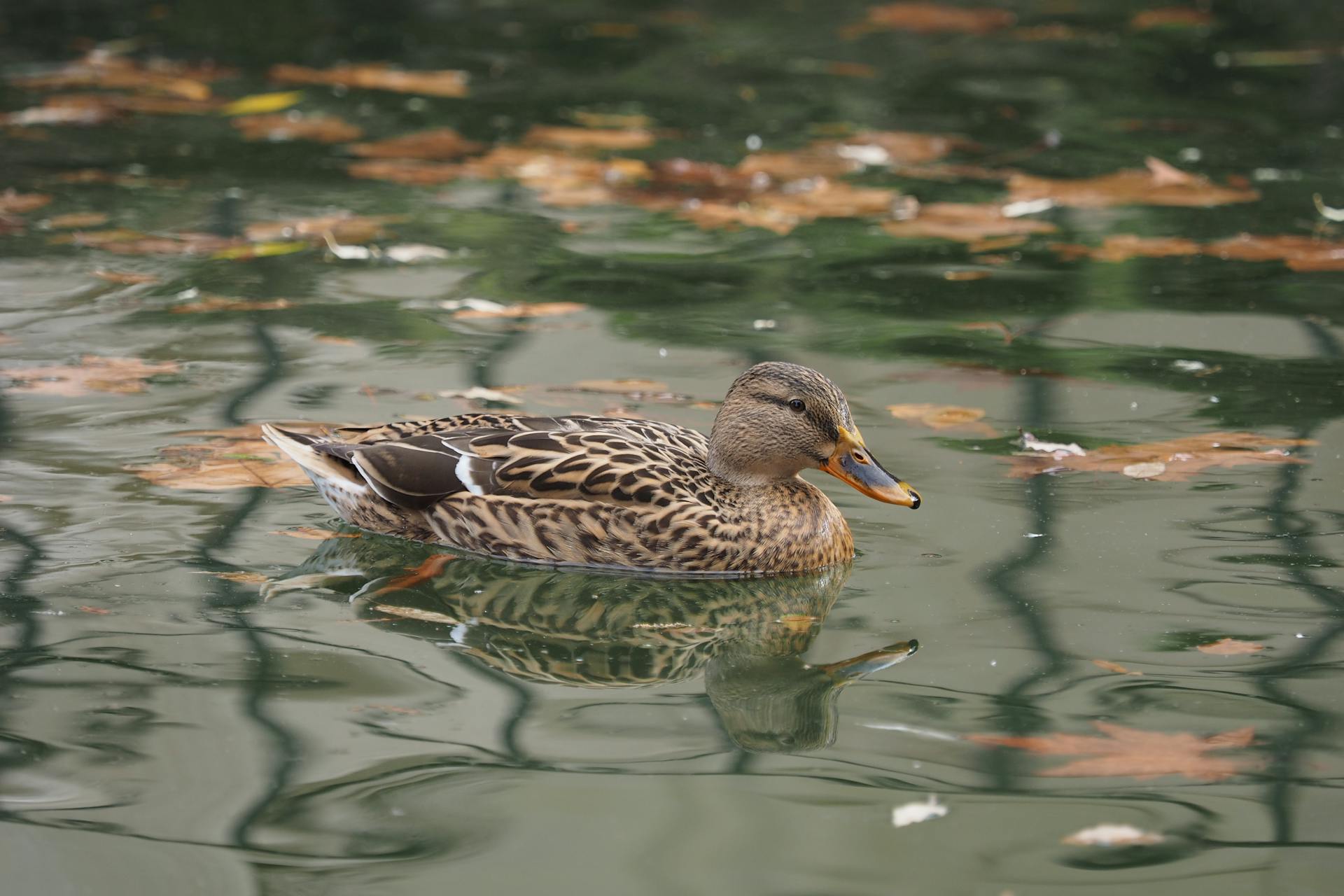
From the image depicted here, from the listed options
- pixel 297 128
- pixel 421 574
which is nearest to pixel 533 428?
pixel 421 574

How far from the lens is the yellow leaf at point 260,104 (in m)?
10.3

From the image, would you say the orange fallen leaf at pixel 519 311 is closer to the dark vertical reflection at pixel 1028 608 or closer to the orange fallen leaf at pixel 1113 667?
the dark vertical reflection at pixel 1028 608

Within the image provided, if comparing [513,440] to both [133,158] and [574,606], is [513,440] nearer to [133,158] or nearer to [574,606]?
[574,606]

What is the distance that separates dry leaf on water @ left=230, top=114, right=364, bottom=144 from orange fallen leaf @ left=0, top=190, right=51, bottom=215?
1472mm

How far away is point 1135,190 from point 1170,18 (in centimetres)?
455

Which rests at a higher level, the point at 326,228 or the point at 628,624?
the point at 326,228

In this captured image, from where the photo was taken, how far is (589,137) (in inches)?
389

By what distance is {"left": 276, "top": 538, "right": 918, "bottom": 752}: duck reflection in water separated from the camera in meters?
4.34

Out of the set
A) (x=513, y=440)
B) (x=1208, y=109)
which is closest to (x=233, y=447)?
(x=513, y=440)

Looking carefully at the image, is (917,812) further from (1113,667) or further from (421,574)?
(421,574)

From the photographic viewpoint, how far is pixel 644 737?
4.05 metres

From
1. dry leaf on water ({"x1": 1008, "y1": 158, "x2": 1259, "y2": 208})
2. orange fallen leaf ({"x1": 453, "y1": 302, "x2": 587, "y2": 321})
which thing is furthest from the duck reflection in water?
dry leaf on water ({"x1": 1008, "y1": 158, "x2": 1259, "y2": 208})

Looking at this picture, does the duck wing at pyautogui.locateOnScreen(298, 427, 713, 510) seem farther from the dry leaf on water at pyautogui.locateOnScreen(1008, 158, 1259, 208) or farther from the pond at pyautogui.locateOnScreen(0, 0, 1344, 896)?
the dry leaf on water at pyautogui.locateOnScreen(1008, 158, 1259, 208)

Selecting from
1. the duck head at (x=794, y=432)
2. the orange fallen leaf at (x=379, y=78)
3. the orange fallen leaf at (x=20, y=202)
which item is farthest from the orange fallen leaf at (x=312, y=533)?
the orange fallen leaf at (x=379, y=78)
